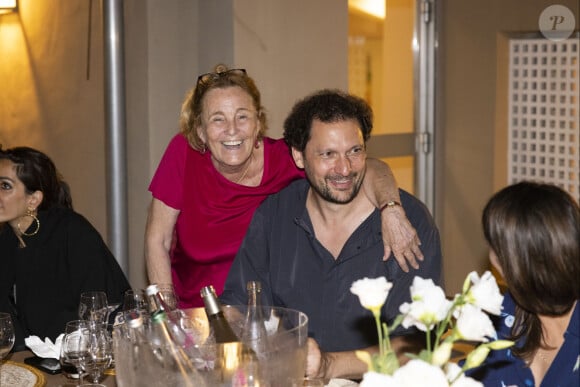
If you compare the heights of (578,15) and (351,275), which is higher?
(578,15)

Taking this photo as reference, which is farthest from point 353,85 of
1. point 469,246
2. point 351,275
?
point 351,275

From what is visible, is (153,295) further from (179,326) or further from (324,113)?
(324,113)

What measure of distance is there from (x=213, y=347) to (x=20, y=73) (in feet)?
12.3

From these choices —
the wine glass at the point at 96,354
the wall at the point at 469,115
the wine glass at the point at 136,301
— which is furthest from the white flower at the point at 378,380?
the wall at the point at 469,115

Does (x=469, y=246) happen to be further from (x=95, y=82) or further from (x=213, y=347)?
(x=213, y=347)

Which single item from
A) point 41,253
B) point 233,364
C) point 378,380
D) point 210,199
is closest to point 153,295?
point 233,364

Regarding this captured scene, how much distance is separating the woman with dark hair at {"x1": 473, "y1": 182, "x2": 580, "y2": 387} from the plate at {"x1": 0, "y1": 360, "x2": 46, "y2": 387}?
112 centimetres

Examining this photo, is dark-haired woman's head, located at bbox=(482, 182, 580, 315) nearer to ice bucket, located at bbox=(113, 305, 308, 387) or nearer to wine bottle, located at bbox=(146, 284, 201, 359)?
ice bucket, located at bbox=(113, 305, 308, 387)

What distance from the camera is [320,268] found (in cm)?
265

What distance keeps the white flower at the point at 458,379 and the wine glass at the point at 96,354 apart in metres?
1.02

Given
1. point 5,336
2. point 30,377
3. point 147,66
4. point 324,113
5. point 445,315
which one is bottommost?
point 30,377

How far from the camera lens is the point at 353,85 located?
5.39 metres

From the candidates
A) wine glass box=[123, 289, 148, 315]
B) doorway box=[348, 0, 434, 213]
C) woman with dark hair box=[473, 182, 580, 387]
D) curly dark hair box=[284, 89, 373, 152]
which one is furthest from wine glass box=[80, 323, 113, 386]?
doorway box=[348, 0, 434, 213]

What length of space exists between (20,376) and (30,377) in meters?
0.03
